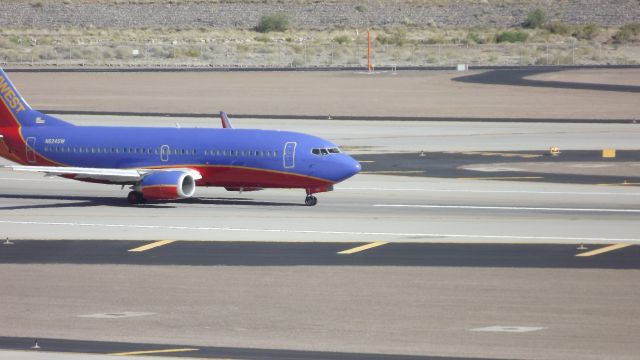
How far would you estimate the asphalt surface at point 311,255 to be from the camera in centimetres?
3800

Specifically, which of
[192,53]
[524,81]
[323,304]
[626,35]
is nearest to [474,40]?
[626,35]

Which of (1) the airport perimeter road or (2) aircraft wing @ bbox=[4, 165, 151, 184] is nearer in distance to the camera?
(1) the airport perimeter road

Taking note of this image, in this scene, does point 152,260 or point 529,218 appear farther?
point 529,218

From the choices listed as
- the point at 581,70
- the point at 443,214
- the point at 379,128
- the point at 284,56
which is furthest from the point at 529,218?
the point at 284,56

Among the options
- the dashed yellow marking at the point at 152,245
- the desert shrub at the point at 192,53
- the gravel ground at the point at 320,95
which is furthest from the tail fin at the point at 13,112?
the desert shrub at the point at 192,53

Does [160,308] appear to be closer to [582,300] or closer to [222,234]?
[582,300]

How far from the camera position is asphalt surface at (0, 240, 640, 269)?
38000mm

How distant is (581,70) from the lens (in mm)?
136500

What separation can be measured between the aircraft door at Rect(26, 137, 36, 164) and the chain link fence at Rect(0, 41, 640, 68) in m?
102

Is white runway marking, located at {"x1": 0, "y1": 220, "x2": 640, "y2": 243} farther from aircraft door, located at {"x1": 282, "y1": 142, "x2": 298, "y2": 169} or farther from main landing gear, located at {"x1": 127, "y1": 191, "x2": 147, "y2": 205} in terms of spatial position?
aircraft door, located at {"x1": 282, "y1": 142, "x2": 298, "y2": 169}

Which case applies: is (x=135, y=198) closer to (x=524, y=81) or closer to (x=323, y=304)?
(x=323, y=304)

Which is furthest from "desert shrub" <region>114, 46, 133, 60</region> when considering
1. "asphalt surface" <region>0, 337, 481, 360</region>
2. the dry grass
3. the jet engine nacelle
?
"asphalt surface" <region>0, 337, 481, 360</region>

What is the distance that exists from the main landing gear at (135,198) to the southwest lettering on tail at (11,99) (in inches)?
241

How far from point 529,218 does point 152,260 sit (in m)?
15.3
